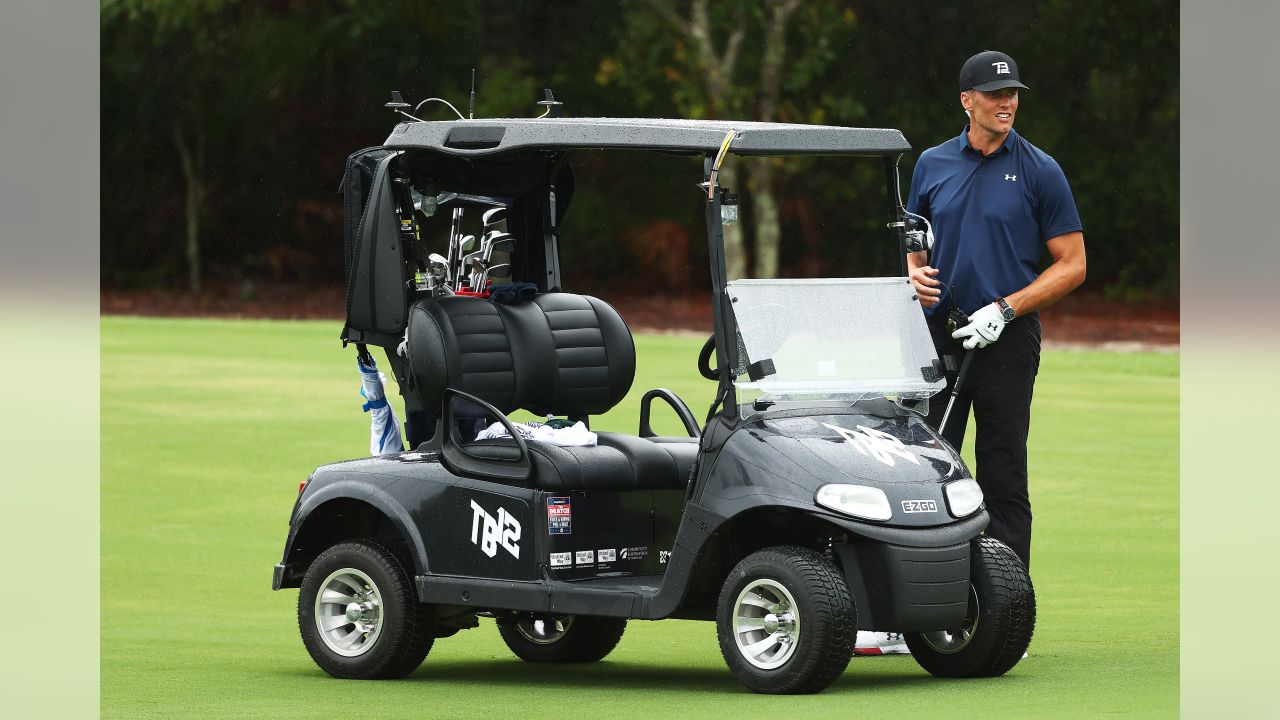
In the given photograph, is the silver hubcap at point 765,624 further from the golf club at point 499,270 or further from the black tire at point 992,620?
the golf club at point 499,270

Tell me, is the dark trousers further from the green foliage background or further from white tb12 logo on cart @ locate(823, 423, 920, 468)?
the green foliage background

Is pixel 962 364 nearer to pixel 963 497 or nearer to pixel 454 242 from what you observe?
pixel 963 497

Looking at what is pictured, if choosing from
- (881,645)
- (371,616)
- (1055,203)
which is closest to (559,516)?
(371,616)

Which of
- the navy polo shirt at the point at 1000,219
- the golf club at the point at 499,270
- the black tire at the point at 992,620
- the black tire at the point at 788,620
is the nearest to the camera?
the black tire at the point at 788,620

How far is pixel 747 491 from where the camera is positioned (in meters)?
6.10

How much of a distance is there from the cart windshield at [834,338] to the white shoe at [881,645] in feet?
2.88

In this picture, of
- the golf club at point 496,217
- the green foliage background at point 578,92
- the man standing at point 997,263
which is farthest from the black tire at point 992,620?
the green foliage background at point 578,92

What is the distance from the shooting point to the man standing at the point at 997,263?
717cm

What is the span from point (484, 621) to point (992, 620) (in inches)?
121

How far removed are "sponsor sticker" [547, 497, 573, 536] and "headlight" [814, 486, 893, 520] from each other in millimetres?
983

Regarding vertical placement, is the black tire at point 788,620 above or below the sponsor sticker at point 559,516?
below

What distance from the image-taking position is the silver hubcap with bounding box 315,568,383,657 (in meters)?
6.89
